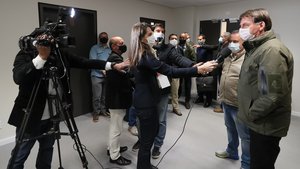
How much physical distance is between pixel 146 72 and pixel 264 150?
1021 mm

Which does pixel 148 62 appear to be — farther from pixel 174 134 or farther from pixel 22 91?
pixel 174 134

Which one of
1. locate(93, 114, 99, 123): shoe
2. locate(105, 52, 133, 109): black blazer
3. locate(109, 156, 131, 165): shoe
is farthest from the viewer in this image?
locate(93, 114, 99, 123): shoe

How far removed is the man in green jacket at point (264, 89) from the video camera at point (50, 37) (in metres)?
1.25

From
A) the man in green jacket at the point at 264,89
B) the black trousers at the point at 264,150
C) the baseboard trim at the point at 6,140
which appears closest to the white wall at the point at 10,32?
the baseboard trim at the point at 6,140

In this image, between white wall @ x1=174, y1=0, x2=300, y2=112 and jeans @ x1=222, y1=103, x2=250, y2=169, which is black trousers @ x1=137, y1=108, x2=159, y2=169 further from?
white wall @ x1=174, y1=0, x2=300, y2=112

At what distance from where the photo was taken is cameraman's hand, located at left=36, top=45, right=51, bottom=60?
127 cm

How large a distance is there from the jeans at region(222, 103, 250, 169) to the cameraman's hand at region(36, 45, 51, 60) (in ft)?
5.25

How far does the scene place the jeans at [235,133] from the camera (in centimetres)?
193

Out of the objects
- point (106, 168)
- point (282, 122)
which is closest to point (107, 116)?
point (106, 168)

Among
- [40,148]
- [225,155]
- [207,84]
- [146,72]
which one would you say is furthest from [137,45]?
[207,84]

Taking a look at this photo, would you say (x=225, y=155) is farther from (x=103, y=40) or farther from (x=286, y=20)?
(x=286, y=20)

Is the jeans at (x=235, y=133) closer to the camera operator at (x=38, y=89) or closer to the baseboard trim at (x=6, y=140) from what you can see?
the camera operator at (x=38, y=89)

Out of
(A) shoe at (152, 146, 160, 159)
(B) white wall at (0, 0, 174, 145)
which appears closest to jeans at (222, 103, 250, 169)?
(A) shoe at (152, 146, 160, 159)

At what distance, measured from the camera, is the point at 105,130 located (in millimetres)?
3355
